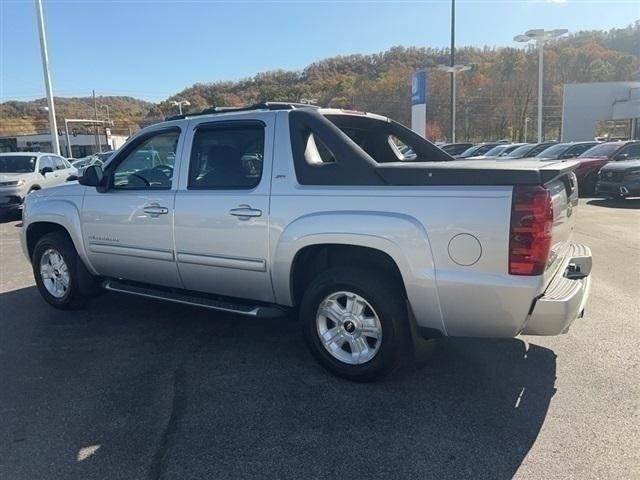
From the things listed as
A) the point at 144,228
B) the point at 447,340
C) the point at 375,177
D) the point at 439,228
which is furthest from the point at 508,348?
the point at 144,228

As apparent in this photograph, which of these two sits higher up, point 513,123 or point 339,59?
point 339,59

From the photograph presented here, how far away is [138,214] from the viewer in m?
4.62

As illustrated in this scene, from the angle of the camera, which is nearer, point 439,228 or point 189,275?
point 439,228

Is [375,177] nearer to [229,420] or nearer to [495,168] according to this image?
[495,168]

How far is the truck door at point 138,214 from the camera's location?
4.50 m

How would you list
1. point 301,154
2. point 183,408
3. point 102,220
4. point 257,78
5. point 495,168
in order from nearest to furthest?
point 495,168 → point 183,408 → point 301,154 → point 102,220 → point 257,78

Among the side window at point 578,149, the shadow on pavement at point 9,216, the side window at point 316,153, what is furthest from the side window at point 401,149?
the side window at point 578,149

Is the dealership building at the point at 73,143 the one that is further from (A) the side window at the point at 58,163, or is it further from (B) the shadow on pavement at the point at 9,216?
(B) the shadow on pavement at the point at 9,216

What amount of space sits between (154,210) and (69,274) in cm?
157

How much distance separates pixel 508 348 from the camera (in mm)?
4258

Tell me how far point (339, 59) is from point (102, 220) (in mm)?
87517

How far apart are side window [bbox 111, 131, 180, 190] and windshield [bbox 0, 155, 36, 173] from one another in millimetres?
11301

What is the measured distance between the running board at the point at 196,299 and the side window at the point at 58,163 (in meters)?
12.6

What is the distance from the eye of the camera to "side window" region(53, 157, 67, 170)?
15838mm
